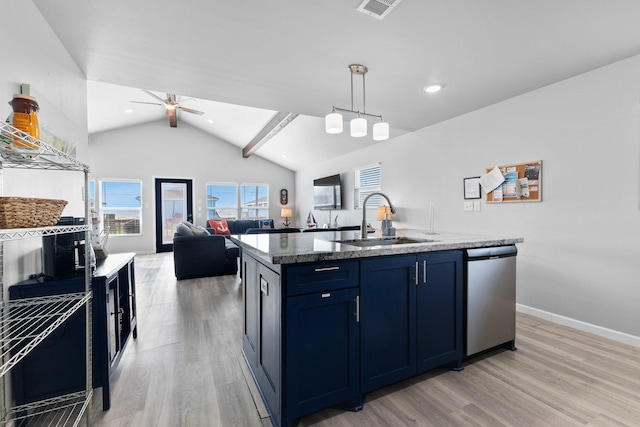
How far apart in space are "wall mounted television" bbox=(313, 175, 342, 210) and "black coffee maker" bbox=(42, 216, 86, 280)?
537cm

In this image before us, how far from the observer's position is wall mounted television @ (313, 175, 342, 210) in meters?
6.66

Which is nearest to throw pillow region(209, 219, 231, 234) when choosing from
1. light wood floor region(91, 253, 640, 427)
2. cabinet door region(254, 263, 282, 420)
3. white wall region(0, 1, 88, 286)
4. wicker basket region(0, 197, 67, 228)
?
light wood floor region(91, 253, 640, 427)

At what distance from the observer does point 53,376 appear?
5.00 ft

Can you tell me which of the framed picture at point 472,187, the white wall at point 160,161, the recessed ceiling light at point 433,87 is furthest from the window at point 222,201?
the recessed ceiling light at point 433,87

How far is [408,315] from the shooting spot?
1789 millimetres

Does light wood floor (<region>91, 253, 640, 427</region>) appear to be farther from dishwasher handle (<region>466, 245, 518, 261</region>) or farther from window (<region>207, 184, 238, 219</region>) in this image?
window (<region>207, 184, 238, 219</region>)

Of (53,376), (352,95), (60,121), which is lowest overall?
(53,376)

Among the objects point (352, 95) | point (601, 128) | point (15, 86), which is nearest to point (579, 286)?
point (601, 128)

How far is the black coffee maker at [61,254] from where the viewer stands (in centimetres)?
152

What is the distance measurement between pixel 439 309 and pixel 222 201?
7.54 m

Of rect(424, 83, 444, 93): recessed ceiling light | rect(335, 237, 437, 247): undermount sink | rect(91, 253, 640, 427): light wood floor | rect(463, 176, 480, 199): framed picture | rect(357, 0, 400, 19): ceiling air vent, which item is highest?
rect(357, 0, 400, 19): ceiling air vent

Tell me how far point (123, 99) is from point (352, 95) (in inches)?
190

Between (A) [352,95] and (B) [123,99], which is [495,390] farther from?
(B) [123,99]

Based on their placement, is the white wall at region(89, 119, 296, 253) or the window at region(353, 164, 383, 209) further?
the white wall at region(89, 119, 296, 253)
